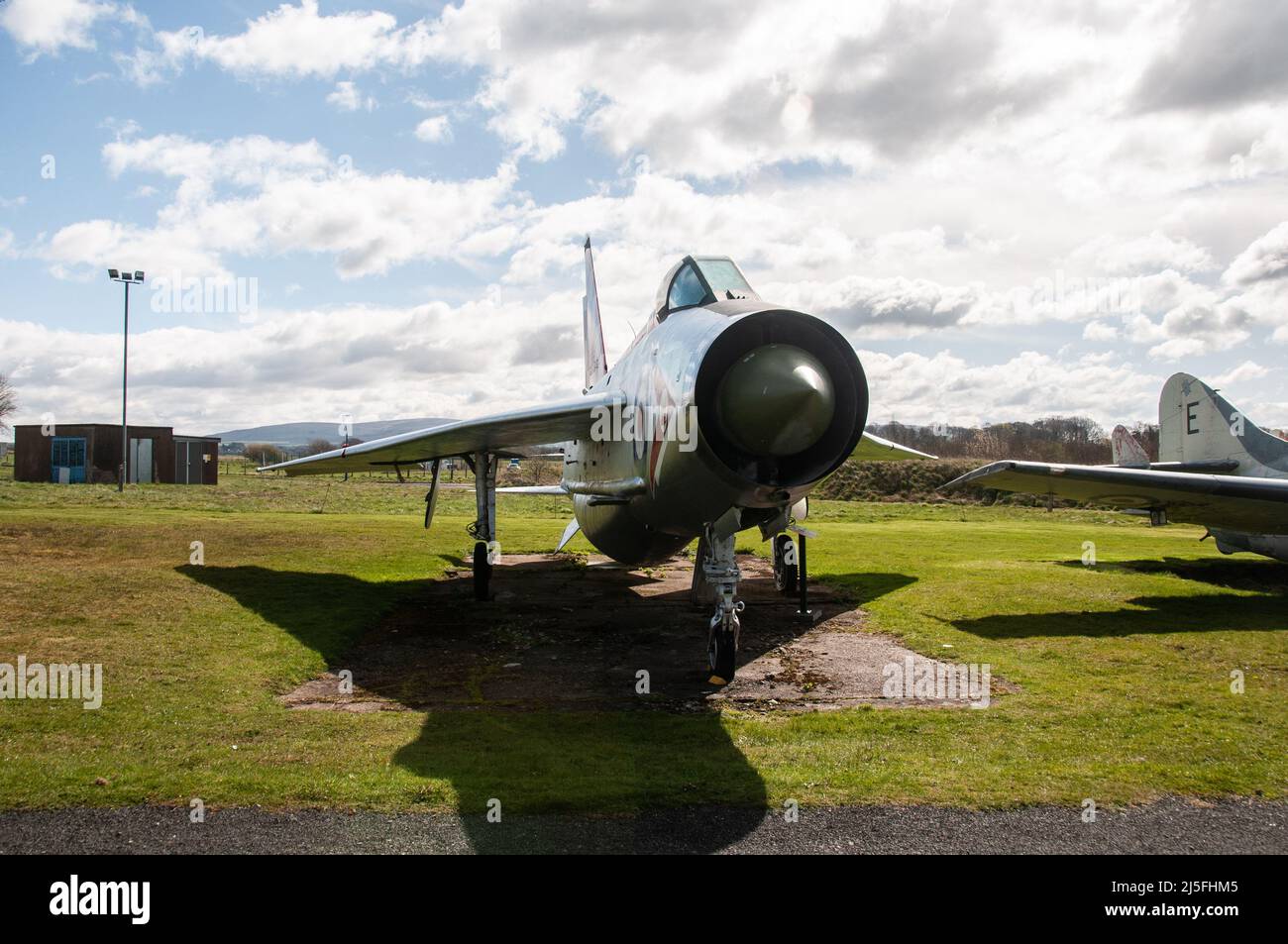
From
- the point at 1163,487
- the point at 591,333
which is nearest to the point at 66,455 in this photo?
the point at 591,333

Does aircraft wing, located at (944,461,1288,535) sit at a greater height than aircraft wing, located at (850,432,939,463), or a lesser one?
lesser

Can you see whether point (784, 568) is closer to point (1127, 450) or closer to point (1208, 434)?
point (1208, 434)

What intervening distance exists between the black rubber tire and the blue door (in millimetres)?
51210

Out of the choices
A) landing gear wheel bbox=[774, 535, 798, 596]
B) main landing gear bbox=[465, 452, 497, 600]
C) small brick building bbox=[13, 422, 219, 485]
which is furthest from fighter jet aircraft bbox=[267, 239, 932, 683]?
small brick building bbox=[13, 422, 219, 485]

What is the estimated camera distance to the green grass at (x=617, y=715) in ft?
A: 18.0

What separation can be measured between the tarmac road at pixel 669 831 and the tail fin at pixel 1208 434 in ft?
43.2

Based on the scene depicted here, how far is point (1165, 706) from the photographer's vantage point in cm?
750

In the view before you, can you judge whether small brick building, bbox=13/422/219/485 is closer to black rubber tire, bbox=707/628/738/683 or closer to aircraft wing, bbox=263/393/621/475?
aircraft wing, bbox=263/393/621/475

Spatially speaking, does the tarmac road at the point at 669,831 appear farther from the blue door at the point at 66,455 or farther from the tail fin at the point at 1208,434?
the blue door at the point at 66,455

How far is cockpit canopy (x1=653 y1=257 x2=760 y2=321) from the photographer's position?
7.96 m

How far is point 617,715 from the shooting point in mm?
7289

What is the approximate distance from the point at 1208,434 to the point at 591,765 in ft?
55.3

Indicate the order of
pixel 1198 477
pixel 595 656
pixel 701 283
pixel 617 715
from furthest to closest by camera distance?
pixel 1198 477 → pixel 595 656 → pixel 701 283 → pixel 617 715
